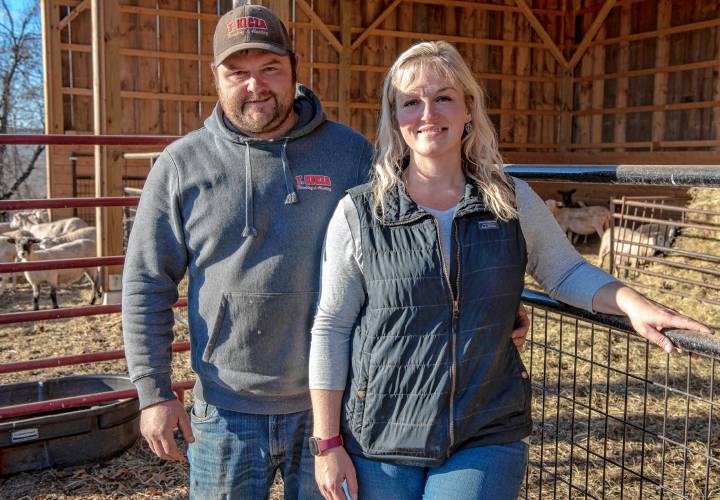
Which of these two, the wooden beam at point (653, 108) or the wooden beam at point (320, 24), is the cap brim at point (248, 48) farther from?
the wooden beam at point (653, 108)

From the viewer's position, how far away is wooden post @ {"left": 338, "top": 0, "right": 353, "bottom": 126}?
49.2 feet

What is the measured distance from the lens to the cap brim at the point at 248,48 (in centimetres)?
212

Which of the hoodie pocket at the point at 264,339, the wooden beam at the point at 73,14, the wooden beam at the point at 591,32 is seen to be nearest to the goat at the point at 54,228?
the wooden beam at the point at 73,14

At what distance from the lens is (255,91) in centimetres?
217

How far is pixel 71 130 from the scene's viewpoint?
13234 millimetres

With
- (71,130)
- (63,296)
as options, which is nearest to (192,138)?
(63,296)

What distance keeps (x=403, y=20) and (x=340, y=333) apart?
49.1 ft

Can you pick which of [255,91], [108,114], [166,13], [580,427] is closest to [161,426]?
[255,91]

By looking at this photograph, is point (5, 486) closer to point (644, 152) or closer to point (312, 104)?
point (312, 104)

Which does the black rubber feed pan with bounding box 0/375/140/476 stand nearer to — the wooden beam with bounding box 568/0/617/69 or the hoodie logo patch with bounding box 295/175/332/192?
the hoodie logo patch with bounding box 295/175/332/192

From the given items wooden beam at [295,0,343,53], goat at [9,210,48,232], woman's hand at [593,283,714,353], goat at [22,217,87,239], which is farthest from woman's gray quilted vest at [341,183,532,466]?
wooden beam at [295,0,343,53]

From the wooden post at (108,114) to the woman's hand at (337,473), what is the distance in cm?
548

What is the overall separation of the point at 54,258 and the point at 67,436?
5.51 meters

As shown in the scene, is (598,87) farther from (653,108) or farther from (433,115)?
(433,115)
